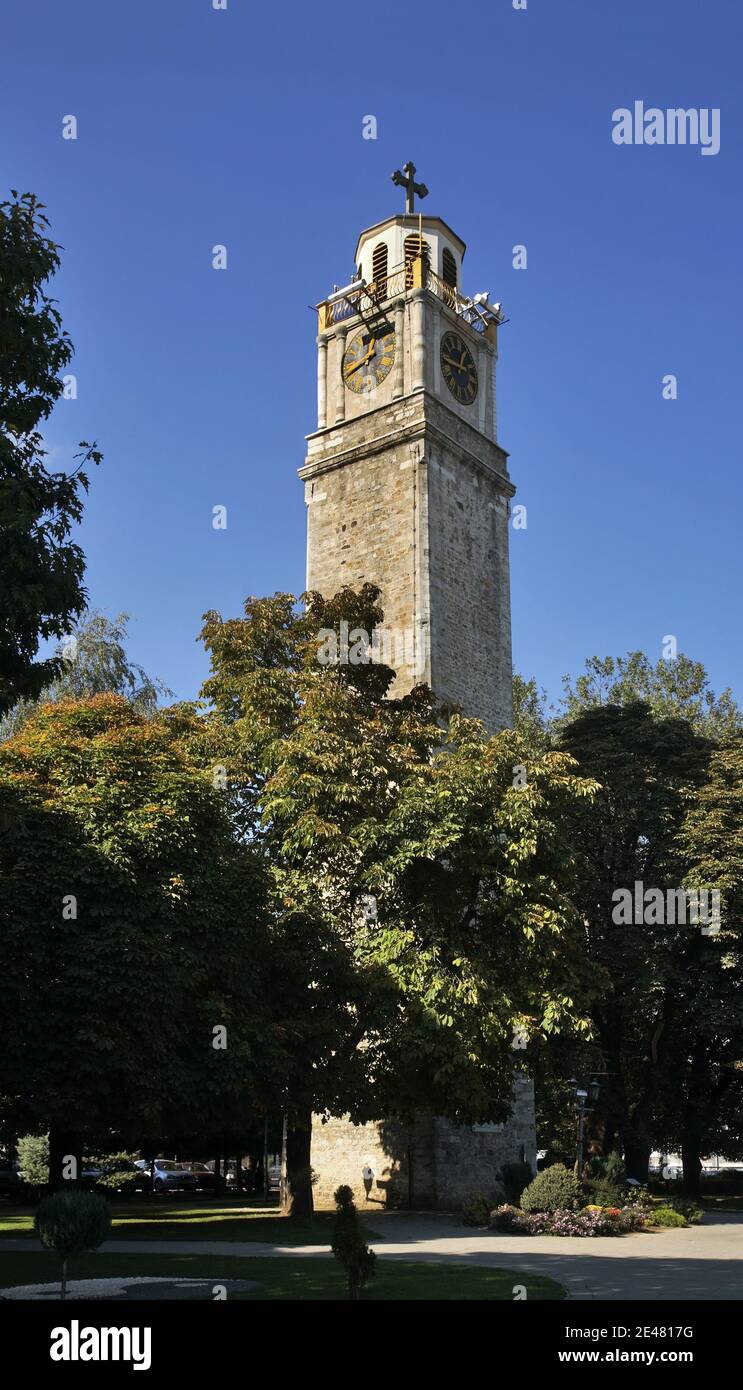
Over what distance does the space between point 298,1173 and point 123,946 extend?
10.6 m

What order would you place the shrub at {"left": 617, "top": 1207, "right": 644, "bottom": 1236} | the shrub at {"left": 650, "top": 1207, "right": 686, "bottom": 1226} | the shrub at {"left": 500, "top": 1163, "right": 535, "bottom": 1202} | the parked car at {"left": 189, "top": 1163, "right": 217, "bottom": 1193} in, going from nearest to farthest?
the shrub at {"left": 617, "top": 1207, "right": 644, "bottom": 1236} → the shrub at {"left": 650, "top": 1207, "right": 686, "bottom": 1226} → the shrub at {"left": 500, "top": 1163, "right": 535, "bottom": 1202} → the parked car at {"left": 189, "top": 1163, "right": 217, "bottom": 1193}

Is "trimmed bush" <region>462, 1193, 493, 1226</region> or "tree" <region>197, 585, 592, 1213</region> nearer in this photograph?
"tree" <region>197, 585, 592, 1213</region>

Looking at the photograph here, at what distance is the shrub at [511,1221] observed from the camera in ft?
81.5

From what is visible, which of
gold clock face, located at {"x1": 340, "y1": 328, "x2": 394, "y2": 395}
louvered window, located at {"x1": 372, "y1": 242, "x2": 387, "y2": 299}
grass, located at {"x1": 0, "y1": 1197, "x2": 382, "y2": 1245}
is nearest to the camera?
grass, located at {"x1": 0, "y1": 1197, "x2": 382, "y2": 1245}

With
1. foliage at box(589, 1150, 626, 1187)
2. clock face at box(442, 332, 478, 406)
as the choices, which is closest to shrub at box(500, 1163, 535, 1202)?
foliage at box(589, 1150, 626, 1187)

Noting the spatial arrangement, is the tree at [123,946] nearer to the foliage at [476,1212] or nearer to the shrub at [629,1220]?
the foliage at [476,1212]

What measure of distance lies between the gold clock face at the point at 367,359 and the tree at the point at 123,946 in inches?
796

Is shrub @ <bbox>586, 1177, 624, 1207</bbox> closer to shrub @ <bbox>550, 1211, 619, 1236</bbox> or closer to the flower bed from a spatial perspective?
the flower bed

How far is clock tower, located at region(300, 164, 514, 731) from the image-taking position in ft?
122

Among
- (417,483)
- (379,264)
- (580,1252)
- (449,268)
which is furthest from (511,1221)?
(449,268)

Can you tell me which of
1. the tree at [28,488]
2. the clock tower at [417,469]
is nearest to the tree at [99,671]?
→ the clock tower at [417,469]

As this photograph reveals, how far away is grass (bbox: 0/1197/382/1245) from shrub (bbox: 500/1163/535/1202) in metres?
4.27
